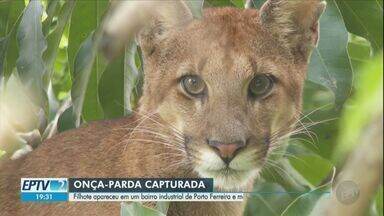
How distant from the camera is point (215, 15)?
88.2 inches

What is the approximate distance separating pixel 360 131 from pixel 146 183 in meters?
1.69

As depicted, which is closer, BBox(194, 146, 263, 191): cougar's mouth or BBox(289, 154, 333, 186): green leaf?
BBox(194, 146, 263, 191): cougar's mouth

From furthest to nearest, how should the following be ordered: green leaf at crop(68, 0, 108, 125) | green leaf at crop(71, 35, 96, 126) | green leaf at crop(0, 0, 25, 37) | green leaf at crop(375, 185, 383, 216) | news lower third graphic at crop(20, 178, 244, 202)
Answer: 1. green leaf at crop(0, 0, 25, 37)
2. green leaf at crop(68, 0, 108, 125)
3. green leaf at crop(71, 35, 96, 126)
4. news lower third graphic at crop(20, 178, 244, 202)
5. green leaf at crop(375, 185, 383, 216)

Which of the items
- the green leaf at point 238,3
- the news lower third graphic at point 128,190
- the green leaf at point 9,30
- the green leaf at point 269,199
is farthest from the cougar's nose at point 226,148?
the green leaf at point 9,30

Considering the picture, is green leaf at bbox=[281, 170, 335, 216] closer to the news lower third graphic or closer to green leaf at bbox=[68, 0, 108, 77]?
the news lower third graphic

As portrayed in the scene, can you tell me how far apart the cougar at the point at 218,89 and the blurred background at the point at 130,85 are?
0.07 meters

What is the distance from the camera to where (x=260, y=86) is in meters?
2.17

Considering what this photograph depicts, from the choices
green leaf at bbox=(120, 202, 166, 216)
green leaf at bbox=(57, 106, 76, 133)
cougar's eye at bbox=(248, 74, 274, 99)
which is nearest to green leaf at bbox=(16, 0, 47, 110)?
green leaf at bbox=(57, 106, 76, 133)

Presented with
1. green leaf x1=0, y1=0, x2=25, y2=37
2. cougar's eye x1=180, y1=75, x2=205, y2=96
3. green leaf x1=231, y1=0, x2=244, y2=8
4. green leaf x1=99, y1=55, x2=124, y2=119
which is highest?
green leaf x1=0, y1=0, x2=25, y2=37

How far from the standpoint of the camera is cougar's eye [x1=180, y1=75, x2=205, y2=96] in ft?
7.09

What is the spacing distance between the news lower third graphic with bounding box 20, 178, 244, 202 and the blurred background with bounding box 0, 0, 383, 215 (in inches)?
5.3

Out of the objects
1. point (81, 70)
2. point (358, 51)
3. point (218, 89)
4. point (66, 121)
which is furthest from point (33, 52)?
point (358, 51)

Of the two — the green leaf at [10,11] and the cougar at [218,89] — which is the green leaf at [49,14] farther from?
the cougar at [218,89]

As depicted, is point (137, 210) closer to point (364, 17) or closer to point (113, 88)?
point (113, 88)
